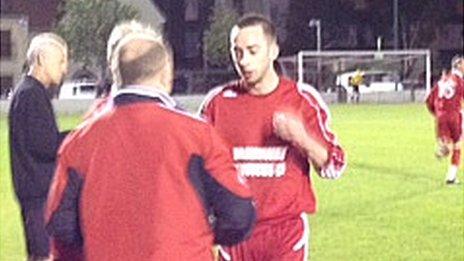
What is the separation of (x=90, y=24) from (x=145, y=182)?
7.36 meters

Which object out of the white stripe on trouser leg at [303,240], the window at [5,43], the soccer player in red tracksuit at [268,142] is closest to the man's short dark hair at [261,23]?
the soccer player in red tracksuit at [268,142]

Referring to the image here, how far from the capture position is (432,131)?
28266 millimetres

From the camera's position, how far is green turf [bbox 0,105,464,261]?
10820mm

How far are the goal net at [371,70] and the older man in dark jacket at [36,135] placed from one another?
30.6 meters

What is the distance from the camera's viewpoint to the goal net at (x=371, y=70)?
40.6 metres

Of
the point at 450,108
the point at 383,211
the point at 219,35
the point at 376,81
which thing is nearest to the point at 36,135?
the point at 383,211

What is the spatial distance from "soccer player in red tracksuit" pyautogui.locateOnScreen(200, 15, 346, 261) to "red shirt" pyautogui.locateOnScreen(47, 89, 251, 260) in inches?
55.5

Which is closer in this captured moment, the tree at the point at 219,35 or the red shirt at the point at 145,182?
Result: the red shirt at the point at 145,182

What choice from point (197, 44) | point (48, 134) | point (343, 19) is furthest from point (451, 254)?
point (343, 19)

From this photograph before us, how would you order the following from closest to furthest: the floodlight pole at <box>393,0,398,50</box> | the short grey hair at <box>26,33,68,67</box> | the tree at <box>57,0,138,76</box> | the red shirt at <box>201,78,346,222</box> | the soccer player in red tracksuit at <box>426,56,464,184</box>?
the red shirt at <box>201,78,346,222</box> → the short grey hair at <box>26,33,68,67</box> → the tree at <box>57,0,138,76</box> → the soccer player in red tracksuit at <box>426,56,464,184</box> → the floodlight pole at <box>393,0,398,50</box>

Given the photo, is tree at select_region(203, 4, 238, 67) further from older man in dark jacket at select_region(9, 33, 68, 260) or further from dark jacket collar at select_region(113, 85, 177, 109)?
dark jacket collar at select_region(113, 85, 177, 109)

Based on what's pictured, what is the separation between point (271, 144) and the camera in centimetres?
579

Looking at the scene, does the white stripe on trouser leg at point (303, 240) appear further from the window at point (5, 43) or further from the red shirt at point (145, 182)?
the window at point (5, 43)

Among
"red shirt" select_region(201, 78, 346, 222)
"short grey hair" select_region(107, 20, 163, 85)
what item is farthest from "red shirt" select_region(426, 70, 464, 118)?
"short grey hair" select_region(107, 20, 163, 85)
